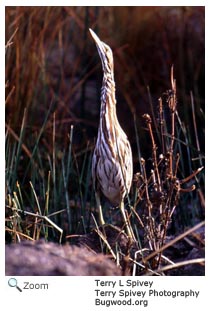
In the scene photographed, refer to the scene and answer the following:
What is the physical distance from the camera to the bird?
10.9 feet

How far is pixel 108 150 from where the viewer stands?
130 inches

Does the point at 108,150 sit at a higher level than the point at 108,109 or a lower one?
lower

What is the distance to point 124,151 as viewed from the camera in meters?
3.39

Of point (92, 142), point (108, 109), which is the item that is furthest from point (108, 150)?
point (92, 142)
